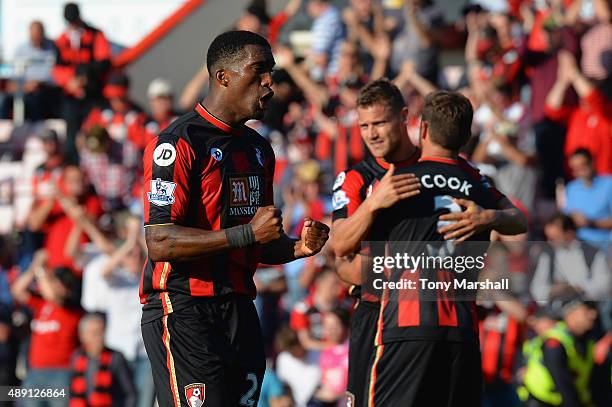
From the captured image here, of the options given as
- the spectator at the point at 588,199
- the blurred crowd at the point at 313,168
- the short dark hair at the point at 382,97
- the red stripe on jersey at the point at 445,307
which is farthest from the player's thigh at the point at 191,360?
the spectator at the point at 588,199

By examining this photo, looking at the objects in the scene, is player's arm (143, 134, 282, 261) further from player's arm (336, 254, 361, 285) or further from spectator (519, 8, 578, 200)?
spectator (519, 8, 578, 200)

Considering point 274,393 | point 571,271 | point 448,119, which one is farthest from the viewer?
point 274,393

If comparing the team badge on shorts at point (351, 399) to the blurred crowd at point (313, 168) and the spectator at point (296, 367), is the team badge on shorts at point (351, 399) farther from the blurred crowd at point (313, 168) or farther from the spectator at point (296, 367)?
the spectator at point (296, 367)

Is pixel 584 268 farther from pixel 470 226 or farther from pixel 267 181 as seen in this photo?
pixel 267 181

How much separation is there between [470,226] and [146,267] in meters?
1.80

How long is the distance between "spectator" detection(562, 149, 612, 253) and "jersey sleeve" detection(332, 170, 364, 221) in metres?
5.46

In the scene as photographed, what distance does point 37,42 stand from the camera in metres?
17.1

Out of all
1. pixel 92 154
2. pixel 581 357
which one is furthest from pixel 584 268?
pixel 92 154

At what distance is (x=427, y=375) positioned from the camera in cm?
666

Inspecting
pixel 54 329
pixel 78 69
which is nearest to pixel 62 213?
pixel 54 329

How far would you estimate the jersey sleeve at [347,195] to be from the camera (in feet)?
23.6

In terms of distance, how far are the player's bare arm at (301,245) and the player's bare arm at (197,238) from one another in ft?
1.01

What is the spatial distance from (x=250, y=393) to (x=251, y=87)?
155cm

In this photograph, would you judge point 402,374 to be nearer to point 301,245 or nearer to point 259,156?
point 301,245
